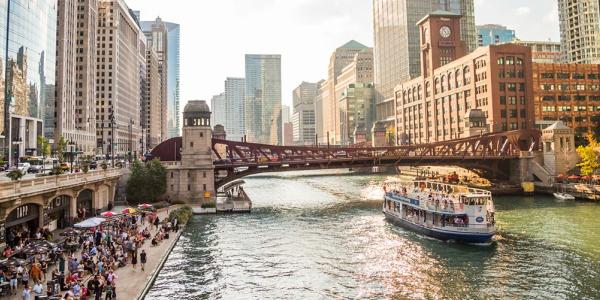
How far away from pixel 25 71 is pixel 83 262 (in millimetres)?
91875

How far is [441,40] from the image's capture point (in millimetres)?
165375

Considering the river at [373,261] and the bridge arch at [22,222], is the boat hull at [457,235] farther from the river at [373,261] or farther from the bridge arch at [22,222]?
the bridge arch at [22,222]

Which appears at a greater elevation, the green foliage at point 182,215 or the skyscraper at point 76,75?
the skyscraper at point 76,75

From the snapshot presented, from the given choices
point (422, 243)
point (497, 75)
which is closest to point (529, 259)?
point (422, 243)

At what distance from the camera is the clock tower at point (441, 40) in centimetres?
16388

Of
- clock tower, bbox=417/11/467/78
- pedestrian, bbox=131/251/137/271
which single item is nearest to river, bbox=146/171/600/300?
pedestrian, bbox=131/251/137/271

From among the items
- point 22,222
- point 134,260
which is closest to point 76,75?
point 22,222

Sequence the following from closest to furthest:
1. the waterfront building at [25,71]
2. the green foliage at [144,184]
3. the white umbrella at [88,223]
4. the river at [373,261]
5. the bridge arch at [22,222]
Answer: the river at [373,261]
the bridge arch at [22,222]
the white umbrella at [88,223]
the green foliage at [144,184]
the waterfront building at [25,71]

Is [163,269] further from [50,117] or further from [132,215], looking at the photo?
[50,117]

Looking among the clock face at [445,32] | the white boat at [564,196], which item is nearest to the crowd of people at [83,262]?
the white boat at [564,196]

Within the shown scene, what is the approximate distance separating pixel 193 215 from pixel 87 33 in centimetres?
12390

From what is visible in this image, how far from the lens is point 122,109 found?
618 ft

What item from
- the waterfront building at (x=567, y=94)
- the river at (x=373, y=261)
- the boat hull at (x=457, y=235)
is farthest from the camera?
the waterfront building at (x=567, y=94)

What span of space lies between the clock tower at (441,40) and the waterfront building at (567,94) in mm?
39579
